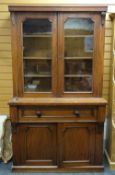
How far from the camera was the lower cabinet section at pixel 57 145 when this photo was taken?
271 centimetres

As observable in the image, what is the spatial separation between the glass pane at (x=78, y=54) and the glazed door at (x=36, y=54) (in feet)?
0.52

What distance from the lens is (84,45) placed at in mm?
2715

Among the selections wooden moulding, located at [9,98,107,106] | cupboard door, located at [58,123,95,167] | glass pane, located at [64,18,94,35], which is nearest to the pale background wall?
glass pane, located at [64,18,94,35]

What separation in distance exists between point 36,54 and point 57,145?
3.60 feet

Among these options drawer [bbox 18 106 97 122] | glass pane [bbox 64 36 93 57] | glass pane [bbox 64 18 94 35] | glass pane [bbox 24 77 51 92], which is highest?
glass pane [bbox 64 18 94 35]

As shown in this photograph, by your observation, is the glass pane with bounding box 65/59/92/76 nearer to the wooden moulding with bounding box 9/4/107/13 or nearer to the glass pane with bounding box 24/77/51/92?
the glass pane with bounding box 24/77/51/92

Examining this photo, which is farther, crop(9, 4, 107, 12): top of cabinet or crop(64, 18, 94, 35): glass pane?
crop(64, 18, 94, 35): glass pane

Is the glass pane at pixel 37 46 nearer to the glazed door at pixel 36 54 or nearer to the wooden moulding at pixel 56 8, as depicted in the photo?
the glazed door at pixel 36 54

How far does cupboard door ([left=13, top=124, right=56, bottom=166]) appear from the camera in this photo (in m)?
2.72

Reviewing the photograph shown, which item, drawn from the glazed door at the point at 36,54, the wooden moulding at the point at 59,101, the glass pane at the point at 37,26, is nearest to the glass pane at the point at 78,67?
the glazed door at the point at 36,54

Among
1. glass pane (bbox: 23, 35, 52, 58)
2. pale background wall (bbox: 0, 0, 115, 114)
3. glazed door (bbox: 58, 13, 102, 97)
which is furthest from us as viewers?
pale background wall (bbox: 0, 0, 115, 114)

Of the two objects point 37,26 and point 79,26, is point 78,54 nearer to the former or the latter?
point 79,26

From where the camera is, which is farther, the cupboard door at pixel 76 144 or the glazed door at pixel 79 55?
the cupboard door at pixel 76 144

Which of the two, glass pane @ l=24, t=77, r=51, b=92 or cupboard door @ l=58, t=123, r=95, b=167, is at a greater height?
glass pane @ l=24, t=77, r=51, b=92
